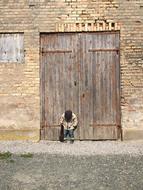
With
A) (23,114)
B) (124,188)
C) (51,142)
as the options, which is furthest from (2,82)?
(124,188)

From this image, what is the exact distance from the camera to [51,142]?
11.6 m

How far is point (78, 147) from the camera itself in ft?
35.8

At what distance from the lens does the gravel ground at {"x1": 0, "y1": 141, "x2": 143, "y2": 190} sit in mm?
7720

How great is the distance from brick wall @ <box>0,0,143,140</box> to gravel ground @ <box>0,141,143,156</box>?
575 millimetres

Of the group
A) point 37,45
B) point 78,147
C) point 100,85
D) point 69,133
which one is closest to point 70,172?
point 78,147

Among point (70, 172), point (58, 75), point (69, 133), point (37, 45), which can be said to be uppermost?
point (37, 45)

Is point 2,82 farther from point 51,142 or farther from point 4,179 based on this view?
point 4,179

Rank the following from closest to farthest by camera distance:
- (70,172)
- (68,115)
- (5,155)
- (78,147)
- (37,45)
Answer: (70,172), (5,155), (78,147), (68,115), (37,45)

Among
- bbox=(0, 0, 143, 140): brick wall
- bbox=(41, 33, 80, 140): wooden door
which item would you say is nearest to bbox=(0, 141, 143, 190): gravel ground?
bbox=(0, 0, 143, 140): brick wall

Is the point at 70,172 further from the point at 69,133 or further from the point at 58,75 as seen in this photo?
the point at 58,75

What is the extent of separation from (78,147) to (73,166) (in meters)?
2.00

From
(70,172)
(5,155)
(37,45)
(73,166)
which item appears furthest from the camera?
(37,45)

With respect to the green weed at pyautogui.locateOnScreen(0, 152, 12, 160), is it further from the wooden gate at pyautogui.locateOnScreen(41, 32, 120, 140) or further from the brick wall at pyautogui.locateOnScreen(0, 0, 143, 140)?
the wooden gate at pyautogui.locateOnScreen(41, 32, 120, 140)

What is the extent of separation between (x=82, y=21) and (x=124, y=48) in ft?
3.90
